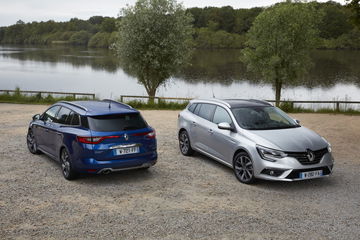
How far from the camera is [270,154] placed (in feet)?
26.5

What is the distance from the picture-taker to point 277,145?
318 inches

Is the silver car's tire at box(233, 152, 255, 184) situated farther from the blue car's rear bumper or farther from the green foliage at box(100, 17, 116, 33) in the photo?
the green foliage at box(100, 17, 116, 33)

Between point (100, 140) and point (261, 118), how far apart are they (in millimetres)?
3637

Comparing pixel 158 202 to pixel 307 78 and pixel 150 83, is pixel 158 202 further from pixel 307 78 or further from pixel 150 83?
pixel 307 78

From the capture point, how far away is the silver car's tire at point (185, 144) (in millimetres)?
10773

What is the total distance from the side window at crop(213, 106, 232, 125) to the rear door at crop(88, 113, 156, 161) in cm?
178

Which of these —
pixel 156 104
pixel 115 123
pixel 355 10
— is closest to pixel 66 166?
pixel 115 123

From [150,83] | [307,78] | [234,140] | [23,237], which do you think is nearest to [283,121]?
[234,140]

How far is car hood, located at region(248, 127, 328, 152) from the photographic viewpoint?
26.6ft

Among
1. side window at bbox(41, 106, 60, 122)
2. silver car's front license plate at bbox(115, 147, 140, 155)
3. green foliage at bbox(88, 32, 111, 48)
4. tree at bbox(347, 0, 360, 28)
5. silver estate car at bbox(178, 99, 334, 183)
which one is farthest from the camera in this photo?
green foliage at bbox(88, 32, 111, 48)

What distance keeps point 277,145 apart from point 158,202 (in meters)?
2.60

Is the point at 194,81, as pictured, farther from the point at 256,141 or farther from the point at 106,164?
the point at 106,164

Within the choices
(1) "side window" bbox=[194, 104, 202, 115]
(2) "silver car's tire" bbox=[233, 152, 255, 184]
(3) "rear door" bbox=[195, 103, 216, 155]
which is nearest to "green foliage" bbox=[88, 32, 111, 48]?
(1) "side window" bbox=[194, 104, 202, 115]

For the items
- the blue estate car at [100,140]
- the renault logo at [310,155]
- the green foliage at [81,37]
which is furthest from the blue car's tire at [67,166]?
the green foliage at [81,37]
